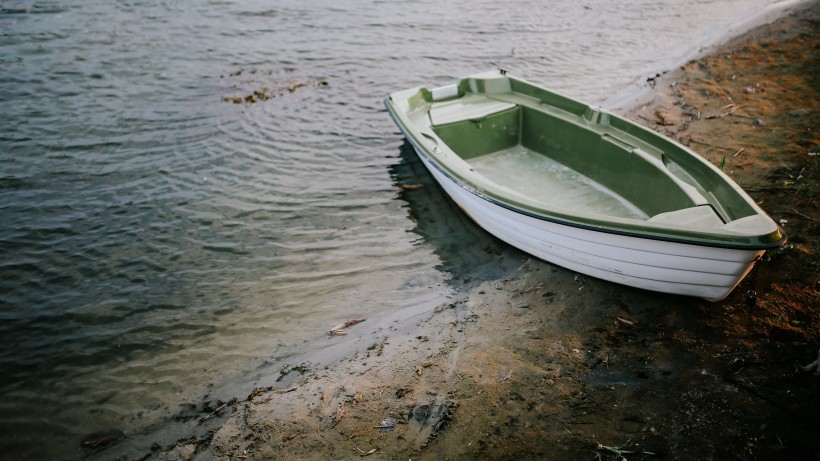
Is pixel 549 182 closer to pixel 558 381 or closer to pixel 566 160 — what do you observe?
pixel 566 160

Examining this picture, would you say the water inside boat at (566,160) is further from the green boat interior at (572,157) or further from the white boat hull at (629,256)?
the white boat hull at (629,256)

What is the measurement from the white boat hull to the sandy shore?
175 millimetres

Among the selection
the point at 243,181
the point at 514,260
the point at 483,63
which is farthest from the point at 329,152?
the point at 483,63

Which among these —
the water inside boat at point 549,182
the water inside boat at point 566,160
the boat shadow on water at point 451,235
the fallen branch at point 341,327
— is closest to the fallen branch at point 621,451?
the water inside boat at point 566,160

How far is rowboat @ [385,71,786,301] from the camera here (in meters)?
4.46

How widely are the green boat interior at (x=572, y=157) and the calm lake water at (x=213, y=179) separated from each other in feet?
3.31

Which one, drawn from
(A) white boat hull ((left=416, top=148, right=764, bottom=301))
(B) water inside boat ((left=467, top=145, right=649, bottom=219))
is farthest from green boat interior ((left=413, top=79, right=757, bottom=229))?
(A) white boat hull ((left=416, top=148, right=764, bottom=301))

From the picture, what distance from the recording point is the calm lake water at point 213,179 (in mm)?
5160

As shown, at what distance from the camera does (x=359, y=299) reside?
227 inches

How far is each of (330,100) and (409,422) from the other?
7.67 meters

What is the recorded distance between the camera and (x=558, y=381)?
13.9ft

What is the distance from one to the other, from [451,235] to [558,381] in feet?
9.21

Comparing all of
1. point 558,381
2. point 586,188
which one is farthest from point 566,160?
point 558,381

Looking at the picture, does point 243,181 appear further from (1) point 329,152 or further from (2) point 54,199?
(2) point 54,199
